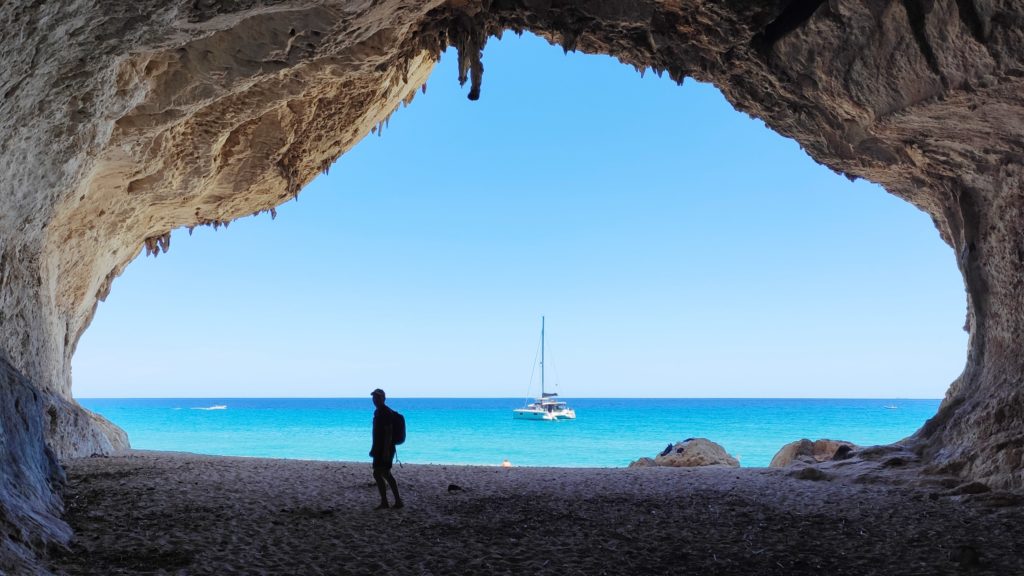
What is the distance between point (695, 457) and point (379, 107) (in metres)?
14.2

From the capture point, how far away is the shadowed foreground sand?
235 inches

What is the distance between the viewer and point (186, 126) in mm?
12414

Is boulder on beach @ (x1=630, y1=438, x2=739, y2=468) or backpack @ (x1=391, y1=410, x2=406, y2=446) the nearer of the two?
backpack @ (x1=391, y1=410, x2=406, y2=446)

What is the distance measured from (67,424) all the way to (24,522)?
10005 millimetres

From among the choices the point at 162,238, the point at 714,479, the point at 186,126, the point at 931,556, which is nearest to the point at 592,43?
the point at 186,126

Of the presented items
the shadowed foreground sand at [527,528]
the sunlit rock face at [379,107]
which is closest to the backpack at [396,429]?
the shadowed foreground sand at [527,528]

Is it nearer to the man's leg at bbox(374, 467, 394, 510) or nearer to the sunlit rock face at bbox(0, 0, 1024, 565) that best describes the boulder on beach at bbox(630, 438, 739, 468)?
the sunlit rock face at bbox(0, 0, 1024, 565)

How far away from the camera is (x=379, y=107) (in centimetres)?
1435

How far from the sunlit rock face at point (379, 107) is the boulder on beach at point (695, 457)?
7.79 metres

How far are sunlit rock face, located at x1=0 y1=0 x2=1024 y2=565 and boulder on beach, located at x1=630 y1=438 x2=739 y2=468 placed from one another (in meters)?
7.79

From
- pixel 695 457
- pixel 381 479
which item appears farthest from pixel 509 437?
pixel 381 479

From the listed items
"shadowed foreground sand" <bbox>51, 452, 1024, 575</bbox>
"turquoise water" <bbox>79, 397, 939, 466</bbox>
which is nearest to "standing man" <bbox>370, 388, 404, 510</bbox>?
"shadowed foreground sand" <bbox>51, 452, 1024, 575</bbox>

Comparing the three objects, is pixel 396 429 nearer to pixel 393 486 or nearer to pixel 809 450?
pixel 393 486

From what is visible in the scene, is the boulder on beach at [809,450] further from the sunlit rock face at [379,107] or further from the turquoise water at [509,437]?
the turquoise water at [509,437]
